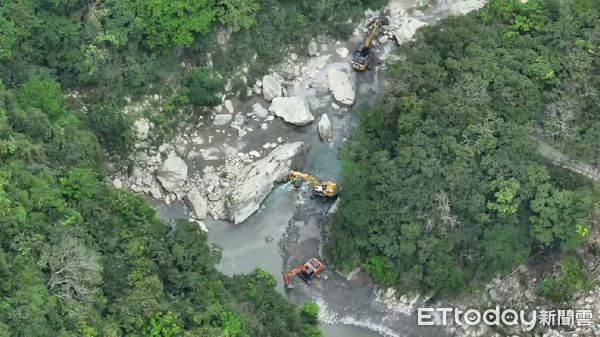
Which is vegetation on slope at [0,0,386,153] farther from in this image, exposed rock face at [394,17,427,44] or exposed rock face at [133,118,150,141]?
exposed rock face at [394,17,427,44]

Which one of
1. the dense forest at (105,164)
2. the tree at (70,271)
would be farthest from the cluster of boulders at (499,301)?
the tree at (70,271)

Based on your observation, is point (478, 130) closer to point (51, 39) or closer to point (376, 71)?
point (376, 71)

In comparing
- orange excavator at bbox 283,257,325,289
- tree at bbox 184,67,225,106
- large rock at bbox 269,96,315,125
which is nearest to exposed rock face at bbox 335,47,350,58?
large rock at bbox 269,96,315,125

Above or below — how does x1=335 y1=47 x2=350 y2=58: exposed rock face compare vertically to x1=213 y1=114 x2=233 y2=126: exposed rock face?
above

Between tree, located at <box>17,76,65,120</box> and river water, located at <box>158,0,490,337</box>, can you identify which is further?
river water, located at <box>158,0,490,337</box>

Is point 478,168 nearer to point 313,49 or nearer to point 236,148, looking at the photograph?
point 236,148

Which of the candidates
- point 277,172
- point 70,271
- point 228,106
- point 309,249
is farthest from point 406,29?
point 70,271
